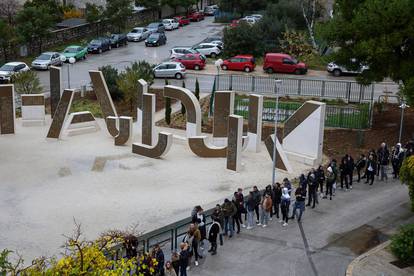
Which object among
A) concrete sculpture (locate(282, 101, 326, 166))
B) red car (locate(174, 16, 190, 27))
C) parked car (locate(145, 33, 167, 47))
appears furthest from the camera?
red car (locate(174, 16, 190, 27))

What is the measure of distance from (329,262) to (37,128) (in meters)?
18.5

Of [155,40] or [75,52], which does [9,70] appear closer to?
[75,52]

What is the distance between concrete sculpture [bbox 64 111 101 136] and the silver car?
14.5 meters

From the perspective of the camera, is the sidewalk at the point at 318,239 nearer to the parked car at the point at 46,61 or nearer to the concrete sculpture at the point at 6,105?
the concrete sculpture at the point at 6,105

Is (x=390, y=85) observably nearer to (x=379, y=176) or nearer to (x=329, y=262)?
(x=379, y=176)

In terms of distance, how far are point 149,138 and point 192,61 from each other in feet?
71.1

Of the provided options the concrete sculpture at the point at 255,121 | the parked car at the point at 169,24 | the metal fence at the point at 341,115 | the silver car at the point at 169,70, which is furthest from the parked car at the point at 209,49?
the concrete sculpture at the point at 255,121

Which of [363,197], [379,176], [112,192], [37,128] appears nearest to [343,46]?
[379,176]

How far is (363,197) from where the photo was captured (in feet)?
75.9

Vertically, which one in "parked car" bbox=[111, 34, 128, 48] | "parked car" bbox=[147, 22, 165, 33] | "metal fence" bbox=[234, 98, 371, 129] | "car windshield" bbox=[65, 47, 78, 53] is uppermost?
"parked car" bbox=[147, 22, 165, 33]

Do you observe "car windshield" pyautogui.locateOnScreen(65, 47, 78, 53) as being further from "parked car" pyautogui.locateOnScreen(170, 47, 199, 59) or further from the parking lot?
"parked car" pyautogui.locateOnScreen(170, 47, 199, 59)

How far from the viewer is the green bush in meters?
17.5

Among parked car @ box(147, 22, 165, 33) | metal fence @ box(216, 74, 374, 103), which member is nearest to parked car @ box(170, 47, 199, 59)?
metal fence @ box(216, 74, 374, 103)

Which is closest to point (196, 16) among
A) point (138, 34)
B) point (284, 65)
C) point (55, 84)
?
point (138, 34)
